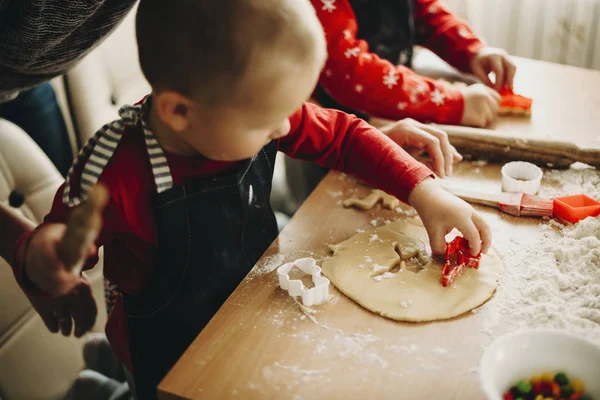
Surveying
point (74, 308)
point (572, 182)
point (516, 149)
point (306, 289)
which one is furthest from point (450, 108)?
point (74, 308)

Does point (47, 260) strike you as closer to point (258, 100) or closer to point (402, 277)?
point (258, 100)

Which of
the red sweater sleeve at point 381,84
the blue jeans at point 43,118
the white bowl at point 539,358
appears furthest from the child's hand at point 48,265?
the blue jeans at point 43,118

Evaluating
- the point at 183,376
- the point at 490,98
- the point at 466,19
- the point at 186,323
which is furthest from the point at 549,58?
the point at 183,376

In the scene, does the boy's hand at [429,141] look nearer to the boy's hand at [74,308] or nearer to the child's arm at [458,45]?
the child's arm at [458,45]

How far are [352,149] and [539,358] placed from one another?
18.1 inches

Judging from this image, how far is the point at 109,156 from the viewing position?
769 millimetres

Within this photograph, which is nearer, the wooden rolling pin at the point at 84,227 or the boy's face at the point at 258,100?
the wooden rolling pin at the point at 84,227

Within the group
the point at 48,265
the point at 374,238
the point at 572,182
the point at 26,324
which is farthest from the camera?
the point at 26,324

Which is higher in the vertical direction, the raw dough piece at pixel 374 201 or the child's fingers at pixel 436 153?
the child's fingers at pixel 436 153

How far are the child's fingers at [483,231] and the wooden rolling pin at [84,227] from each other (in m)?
0.54

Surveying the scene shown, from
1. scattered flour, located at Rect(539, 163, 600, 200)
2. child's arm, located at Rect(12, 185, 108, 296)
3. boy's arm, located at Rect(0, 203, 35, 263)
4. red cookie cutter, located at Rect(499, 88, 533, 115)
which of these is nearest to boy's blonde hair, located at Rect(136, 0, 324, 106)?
child's arm, located at Rect(12, 185, 108, 296)

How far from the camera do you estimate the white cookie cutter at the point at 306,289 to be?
792 millimetres

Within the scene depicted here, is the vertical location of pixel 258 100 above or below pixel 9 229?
above

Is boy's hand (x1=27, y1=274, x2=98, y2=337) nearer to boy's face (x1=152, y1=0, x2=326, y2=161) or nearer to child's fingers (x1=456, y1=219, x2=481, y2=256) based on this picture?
boy's face (x1=152, y1=0, x2=326, y2=161)
